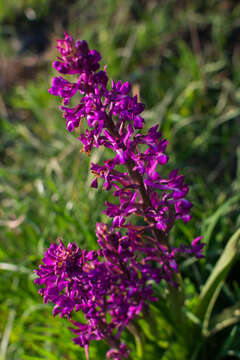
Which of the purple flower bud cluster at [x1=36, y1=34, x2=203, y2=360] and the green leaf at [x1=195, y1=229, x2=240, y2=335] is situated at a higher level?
the purple flower bud cluster at [x1=36, y1=34, x2=203, y2=360]

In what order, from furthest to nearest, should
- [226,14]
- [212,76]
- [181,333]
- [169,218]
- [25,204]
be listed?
[226,14], [212,76], [25,204], [181,333], [169,218]

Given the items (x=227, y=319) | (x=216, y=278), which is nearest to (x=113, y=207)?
(x=216, y=278)

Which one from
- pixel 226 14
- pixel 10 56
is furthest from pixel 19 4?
pixel 226 14

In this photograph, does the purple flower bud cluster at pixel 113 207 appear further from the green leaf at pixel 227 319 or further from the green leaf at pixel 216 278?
the green leaf at pixel 227 319

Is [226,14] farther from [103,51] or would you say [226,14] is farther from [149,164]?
[149,164]

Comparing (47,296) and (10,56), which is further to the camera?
(10,56)

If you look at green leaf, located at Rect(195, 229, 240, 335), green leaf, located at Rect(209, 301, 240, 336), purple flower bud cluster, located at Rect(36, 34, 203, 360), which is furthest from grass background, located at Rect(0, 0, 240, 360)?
purple flower bud cluster, located at Rect(36, 34, 203, 360)

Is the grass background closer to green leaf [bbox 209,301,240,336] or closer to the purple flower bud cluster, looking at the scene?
green leaf [bbox 209,301,240,336]

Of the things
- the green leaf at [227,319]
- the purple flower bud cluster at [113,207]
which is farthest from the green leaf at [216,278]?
the purple flower bud cluster at [113,207]
